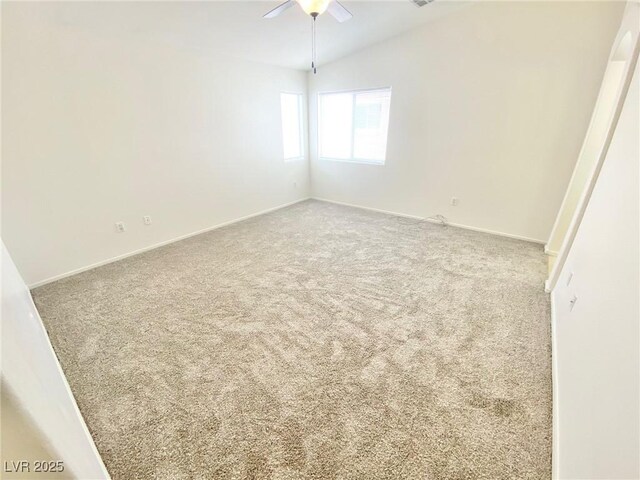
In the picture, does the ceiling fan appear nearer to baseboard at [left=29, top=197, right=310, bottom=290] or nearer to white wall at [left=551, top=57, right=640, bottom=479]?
white wall at [left=551, top=57, right=640, bottom=479]

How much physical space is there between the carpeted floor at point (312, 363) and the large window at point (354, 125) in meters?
2.28

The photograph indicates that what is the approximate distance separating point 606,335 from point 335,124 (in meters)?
4.69

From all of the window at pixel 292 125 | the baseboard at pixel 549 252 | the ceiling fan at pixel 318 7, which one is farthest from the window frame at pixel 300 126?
the baseboard at pixel 549 252

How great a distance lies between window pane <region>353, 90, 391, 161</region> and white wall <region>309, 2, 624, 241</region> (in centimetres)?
19

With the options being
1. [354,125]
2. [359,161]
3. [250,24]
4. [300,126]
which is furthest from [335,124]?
[250,24]

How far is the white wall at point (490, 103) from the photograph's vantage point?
2877 millimetres

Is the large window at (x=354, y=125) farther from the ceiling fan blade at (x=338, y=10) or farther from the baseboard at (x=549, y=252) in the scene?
the baseboard at (x=549, y=252)

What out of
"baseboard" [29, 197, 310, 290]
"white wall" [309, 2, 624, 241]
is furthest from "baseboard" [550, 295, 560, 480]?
"baseboard" [29, 197, 310, 290]

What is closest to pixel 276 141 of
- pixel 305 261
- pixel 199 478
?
pixel 305 261

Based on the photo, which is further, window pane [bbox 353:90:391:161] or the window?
the window

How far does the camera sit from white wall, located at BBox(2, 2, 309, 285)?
2339 millimetres

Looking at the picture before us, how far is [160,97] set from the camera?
3100 millimetres

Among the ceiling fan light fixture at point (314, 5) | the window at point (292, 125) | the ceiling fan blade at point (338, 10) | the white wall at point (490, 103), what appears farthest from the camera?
the window at point (292, 125)

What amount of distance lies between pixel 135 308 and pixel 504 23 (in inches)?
185
